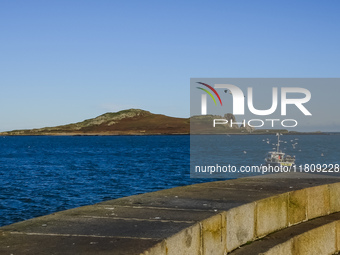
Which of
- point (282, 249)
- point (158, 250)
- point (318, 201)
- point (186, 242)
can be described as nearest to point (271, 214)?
point (282, 249)

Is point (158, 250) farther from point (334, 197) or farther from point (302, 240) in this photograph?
point (334, 197)

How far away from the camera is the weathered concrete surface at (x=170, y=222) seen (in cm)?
361

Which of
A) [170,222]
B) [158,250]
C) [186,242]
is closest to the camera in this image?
[158,250]

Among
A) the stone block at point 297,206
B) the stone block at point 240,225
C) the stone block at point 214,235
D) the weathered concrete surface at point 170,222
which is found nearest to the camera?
the weathered concrete surface at point 170,222

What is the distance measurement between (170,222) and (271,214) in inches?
58.6

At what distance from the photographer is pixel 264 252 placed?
14.7 feet

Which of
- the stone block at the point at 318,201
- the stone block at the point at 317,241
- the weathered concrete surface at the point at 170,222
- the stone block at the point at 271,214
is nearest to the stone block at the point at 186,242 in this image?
the weathered concrete surface at the point at 170,222

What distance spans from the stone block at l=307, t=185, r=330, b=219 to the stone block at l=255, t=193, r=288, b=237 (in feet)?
1.74

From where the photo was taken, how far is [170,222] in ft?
13.9

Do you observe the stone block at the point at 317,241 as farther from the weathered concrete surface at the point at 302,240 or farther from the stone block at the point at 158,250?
the stone block at the point at 158,250

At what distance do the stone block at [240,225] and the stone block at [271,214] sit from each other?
125mm

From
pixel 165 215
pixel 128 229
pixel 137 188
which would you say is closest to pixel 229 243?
pixel 165 215

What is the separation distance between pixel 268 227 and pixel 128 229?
1787 millimetres

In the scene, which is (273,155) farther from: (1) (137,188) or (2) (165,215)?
(2) (165,215)
